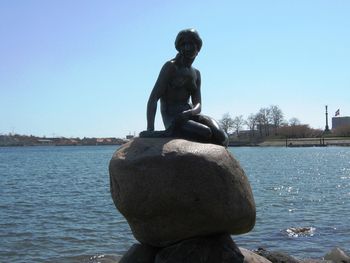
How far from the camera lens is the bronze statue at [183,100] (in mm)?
8352

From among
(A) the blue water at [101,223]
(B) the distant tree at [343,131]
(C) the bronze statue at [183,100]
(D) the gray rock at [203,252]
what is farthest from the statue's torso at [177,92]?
(B) the distant tree at [343,131]

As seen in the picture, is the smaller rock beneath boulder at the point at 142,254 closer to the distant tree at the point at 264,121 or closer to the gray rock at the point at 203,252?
the gray rock at the point at 203,252

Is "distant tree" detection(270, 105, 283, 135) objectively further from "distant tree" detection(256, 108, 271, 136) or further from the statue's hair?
the statue's hair

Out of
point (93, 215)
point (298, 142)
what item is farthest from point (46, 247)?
point (298, 142)

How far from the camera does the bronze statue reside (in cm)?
835

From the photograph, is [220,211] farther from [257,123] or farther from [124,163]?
[257,123]

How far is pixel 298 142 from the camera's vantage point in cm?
11644

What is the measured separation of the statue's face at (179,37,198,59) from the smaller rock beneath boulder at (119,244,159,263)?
3122 mm

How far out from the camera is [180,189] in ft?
24.3

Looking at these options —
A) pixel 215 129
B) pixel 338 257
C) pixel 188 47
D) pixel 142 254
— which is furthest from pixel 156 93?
pixel 338 257

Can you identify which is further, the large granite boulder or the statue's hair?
the statue's hair

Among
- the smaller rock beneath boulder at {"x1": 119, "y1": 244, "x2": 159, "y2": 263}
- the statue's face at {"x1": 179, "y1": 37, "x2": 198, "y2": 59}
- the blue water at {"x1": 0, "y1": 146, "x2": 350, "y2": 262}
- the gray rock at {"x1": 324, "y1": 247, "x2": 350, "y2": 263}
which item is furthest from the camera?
the blue water at {"x1": 0, "y1": 146, "x2": 350, "y2": 262}

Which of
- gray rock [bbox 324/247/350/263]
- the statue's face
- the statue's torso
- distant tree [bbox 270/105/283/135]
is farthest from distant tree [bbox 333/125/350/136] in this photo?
the statue's face

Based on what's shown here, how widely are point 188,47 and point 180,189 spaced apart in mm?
2418
